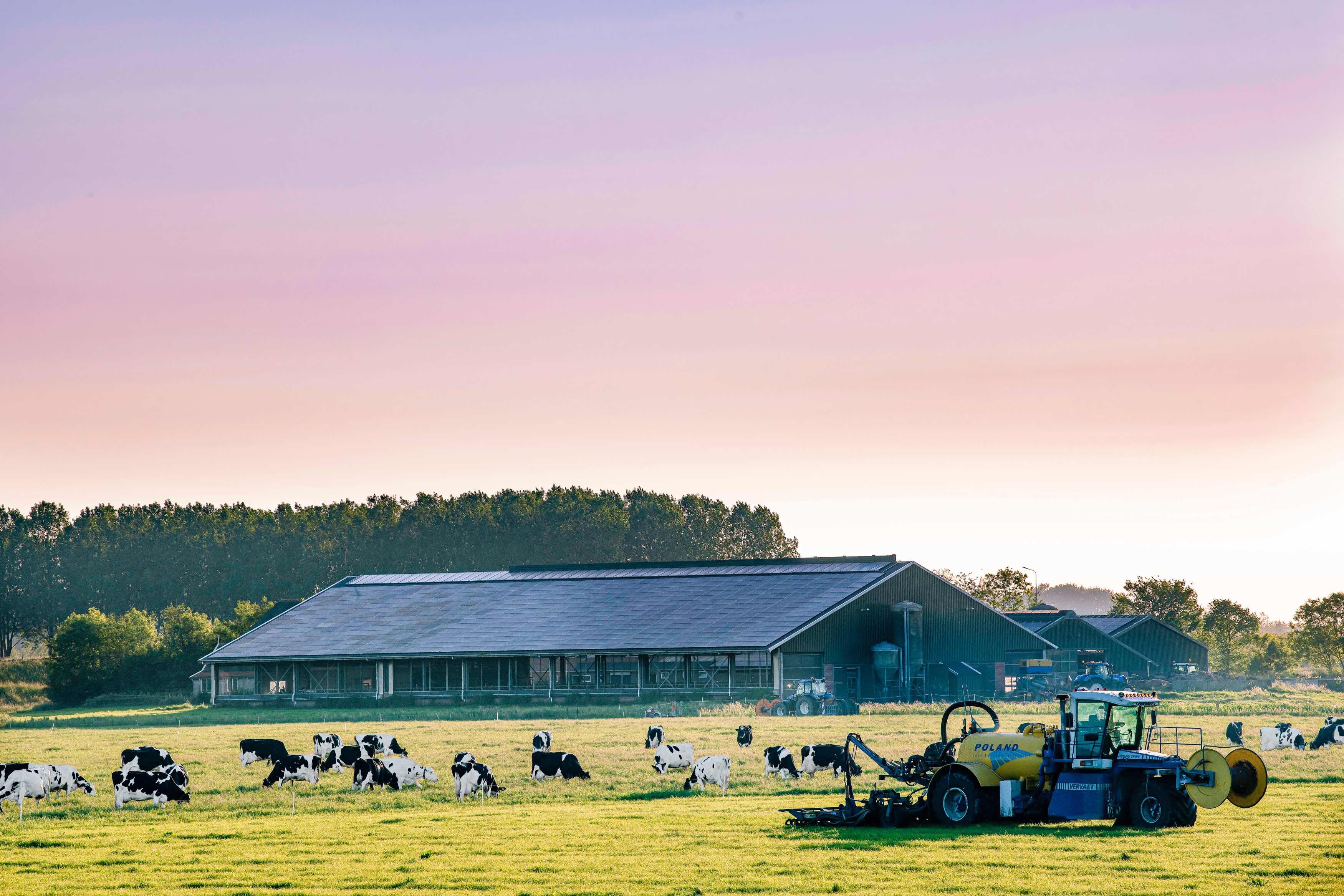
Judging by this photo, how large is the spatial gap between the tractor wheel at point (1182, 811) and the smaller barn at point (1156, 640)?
77.7m

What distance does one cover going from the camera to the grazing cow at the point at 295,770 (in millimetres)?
32906

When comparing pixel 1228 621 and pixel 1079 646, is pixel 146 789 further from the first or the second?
pixel 1228 621

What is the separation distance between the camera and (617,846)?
23281 millimetres

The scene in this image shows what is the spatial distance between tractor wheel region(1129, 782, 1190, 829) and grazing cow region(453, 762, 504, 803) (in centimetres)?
1325

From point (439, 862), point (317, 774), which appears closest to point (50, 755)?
point (317, 774)

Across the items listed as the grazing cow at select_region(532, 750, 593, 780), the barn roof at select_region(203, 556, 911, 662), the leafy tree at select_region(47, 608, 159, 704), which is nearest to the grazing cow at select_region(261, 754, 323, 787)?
the grazing cow at select_region(532, 750, 593, 780)

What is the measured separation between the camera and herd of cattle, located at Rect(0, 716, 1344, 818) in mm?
29828

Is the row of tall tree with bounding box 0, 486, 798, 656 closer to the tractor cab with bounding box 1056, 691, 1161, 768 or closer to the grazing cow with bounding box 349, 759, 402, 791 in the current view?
the grazing cow with bounding box 349, 759, 402, 791

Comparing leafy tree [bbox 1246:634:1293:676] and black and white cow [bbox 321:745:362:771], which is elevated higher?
black and white cow [bbox 321:745:362:771]

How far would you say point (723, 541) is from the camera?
176 m

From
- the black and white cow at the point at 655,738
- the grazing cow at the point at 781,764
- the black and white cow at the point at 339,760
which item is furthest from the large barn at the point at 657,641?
the grazing cow at the point at 781,764

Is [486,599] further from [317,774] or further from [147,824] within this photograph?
[147,824]

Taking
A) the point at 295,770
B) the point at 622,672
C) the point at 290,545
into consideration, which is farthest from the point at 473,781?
the point at 290,545

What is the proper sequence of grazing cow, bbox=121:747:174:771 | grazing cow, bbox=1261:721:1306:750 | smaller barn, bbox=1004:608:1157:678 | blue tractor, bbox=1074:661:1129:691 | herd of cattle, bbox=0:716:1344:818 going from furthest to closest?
smaller barn, bbox=1004:608:1157:678 < blue tractor, bbox=1074:661:1129:691 < grazing cow, bbox=1261:721:1306:750 < grazing cow, bbox=121:747:174:771 < herd of cattle, bbox=0:716:1344:818
